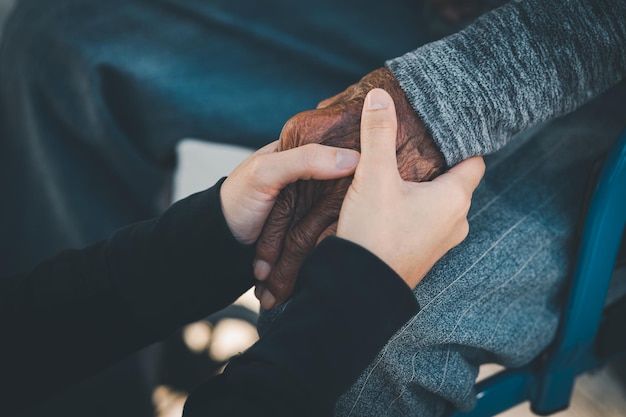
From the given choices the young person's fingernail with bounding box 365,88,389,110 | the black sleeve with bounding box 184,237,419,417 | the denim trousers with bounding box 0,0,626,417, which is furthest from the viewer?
the denim trousers with bounding box 0,0,626,417

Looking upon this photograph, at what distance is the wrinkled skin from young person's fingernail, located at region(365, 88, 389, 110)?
49mm

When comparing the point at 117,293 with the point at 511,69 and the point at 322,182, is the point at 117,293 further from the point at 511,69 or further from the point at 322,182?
the point at 511,69

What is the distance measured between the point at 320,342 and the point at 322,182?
21 cm

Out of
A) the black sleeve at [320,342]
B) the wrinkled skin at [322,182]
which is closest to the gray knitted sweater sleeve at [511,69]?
the wrinkled skin at [322,182]

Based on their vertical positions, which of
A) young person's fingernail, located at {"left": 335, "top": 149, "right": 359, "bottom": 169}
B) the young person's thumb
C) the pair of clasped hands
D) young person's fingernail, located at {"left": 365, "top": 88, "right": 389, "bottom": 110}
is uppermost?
young person's fingernail, located at {"left": 365, "top": 88, "right": 389, "bottom": 110}

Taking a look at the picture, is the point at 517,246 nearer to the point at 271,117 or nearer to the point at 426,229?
the point at 426,229

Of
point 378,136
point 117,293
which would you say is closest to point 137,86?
point 117,293

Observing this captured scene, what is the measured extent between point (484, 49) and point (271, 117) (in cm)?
49

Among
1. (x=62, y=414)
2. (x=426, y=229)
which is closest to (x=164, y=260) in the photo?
(x=426, y=229)

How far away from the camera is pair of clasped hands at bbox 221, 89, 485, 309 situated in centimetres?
51

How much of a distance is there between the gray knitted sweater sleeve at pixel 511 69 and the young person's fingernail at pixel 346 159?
0.09m

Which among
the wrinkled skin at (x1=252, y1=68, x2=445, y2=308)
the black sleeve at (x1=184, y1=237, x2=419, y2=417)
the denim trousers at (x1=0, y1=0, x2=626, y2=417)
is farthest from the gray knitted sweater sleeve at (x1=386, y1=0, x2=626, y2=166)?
the denim trousers at (x1=0, y1=0, x2=626, y2=417)

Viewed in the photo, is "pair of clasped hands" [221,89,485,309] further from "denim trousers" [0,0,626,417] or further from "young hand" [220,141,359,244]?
"denim trousers" [0,0,626,417]

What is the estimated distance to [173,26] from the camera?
1.06 metres
